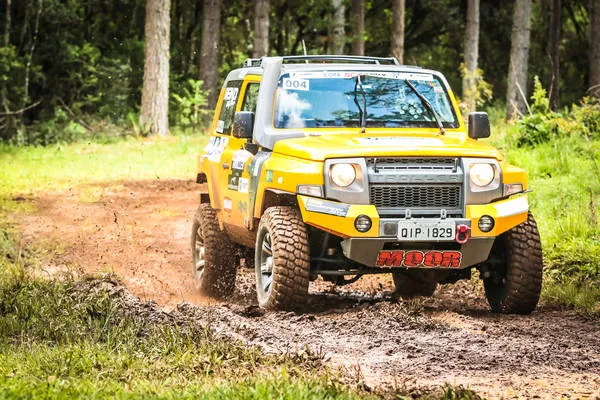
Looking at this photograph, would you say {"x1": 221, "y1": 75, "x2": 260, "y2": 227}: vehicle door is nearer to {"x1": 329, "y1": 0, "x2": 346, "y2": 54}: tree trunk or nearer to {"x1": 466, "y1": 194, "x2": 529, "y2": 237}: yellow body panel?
{"x1": 466, "y1": 194, "x2": 529, "y2": 237}: yellow body panel

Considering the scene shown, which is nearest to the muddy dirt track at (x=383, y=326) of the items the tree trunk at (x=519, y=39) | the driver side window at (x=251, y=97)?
the driver side window at (x=251, y=97)

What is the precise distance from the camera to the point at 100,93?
32375mm

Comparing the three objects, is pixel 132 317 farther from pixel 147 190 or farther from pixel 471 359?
pixel 147 190

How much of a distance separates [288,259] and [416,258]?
0.99m

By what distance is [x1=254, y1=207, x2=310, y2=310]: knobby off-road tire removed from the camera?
878 centimetres

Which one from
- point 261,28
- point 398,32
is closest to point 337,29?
point 398,32

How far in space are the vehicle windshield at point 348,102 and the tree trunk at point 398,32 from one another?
69.5ft

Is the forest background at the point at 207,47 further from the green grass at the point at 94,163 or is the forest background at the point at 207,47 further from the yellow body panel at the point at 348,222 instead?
the yellow body panel at the point at 348,222

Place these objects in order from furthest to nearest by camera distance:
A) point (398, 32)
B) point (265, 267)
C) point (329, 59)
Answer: point (398, 32)
point (329, 59)
point (265, 267)

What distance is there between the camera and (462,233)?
343 inches

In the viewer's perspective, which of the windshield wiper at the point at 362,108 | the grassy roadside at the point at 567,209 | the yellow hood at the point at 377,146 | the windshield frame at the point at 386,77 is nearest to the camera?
the yellow hood at the point at 377,146

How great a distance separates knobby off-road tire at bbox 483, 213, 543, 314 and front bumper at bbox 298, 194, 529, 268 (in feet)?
0.73

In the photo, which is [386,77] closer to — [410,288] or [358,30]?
[410,288]

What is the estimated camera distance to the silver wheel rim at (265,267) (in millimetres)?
9219
